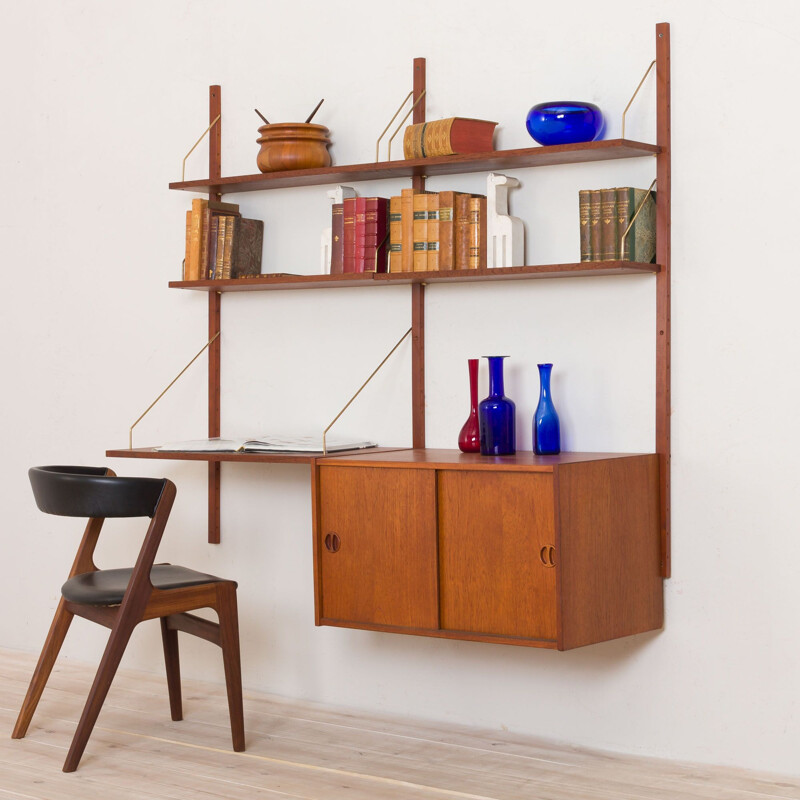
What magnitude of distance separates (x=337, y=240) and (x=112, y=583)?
4.13ft

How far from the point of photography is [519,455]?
11.1 feet

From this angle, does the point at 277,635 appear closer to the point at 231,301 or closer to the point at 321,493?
the point at 321,493

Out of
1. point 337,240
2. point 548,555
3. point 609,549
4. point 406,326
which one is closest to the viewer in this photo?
point 548,555

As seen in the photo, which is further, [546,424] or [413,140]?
[413,140]

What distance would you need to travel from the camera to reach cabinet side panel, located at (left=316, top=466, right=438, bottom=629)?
126 inches

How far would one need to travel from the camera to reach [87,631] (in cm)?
459

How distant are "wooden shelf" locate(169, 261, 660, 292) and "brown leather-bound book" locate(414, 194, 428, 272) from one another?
43 mm

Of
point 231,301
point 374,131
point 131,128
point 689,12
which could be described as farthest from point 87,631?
point 689,12

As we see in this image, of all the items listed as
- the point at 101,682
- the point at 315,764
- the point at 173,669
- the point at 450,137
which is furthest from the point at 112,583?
the point at 450,137

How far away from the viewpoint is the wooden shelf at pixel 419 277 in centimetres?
323

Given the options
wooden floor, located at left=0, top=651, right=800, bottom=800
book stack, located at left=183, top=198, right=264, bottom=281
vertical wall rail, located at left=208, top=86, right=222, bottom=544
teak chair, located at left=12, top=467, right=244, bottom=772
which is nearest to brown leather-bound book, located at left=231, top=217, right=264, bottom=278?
book stack, located at left=183, top=198, right=264, bottom=281

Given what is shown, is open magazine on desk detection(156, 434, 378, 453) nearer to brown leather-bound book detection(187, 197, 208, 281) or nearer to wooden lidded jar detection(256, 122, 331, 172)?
brown leather-bound book detection(187, 197, 208, 281)

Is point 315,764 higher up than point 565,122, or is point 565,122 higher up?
point 565,122

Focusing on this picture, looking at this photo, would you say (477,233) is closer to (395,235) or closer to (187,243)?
(395,235)
